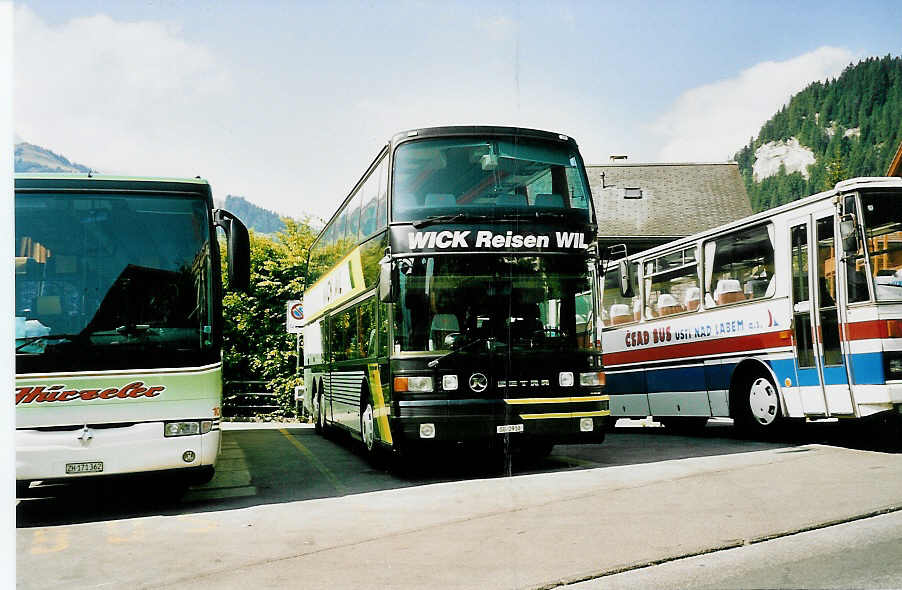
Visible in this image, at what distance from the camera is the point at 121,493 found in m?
10.1

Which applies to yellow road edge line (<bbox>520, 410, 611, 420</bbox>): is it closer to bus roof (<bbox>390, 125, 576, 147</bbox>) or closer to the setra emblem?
the setra emblem

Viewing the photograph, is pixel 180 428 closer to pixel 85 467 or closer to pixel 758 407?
pixel 85 467

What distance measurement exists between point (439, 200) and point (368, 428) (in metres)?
3.07

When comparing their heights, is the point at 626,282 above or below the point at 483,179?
below

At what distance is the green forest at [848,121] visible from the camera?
29.0ft

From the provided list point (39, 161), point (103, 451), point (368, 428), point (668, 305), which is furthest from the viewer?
point (668, 305)

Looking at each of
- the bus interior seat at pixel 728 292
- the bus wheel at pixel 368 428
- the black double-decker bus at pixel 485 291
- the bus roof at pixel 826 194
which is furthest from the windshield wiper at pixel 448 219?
the bus interior seat at pixel 728 292

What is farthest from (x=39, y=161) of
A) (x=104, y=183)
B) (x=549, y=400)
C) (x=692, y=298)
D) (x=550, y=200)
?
(x=692, y=298)

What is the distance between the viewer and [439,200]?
10164 mm

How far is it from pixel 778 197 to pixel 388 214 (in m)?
4.83

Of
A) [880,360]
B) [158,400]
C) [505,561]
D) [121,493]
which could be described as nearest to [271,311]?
[121,493]

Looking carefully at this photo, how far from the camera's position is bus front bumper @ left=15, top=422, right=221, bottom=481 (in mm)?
8016

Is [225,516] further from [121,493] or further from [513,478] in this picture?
[513,478]

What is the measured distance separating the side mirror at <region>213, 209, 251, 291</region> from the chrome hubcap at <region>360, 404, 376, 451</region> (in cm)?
287
